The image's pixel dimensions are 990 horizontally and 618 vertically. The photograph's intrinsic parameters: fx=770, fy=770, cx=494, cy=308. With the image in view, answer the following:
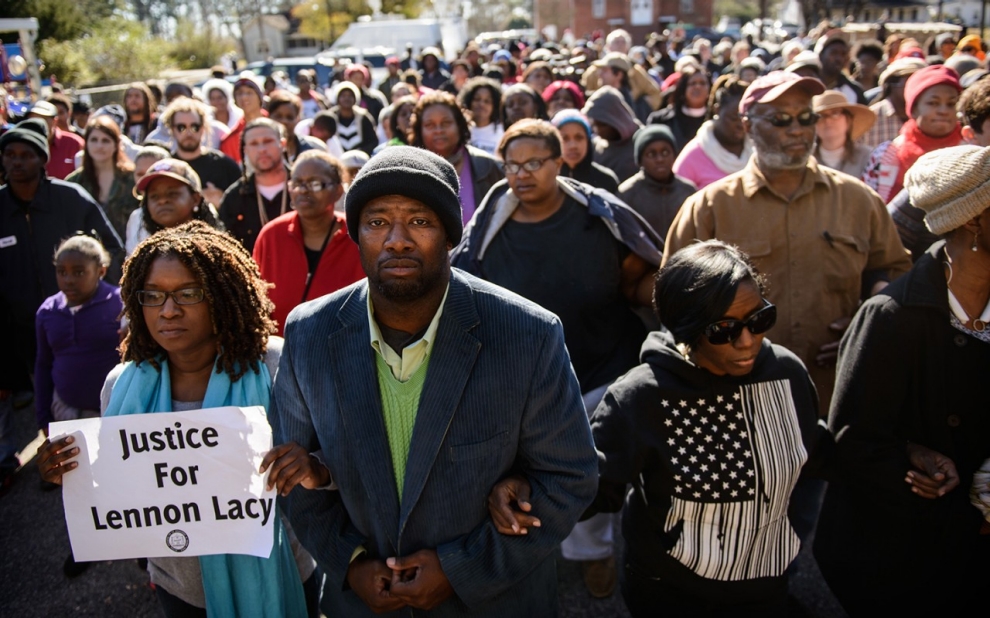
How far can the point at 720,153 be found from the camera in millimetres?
5426

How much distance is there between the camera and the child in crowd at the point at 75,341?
13.3 ft

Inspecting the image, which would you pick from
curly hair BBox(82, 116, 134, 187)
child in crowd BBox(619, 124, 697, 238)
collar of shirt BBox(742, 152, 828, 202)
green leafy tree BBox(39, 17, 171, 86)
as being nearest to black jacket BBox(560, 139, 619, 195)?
child in crowd BBox(619, 124, 697, 238)

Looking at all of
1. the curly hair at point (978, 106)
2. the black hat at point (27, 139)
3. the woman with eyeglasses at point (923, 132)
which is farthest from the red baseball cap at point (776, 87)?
the black hat at point (27, 139)

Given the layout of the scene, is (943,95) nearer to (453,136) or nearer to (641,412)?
(453,136)

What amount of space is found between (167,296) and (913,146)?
451 centimetres

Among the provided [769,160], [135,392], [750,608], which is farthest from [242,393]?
[769,160]

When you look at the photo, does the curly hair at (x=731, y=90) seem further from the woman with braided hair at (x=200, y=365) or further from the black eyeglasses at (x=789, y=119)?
the woman with braided hair at (x=200, y=365)

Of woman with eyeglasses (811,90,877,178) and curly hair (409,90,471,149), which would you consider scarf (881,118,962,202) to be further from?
curly hair (409,90,471,149)

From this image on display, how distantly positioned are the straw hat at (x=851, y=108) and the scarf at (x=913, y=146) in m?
0.42

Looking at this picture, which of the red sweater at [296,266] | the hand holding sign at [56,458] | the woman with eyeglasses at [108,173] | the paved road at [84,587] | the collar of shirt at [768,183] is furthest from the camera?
the woman with eyeglasses at [108,173]

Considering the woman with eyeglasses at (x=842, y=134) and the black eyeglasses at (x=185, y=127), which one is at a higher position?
the black eyeglasses at (x=185, y=127)

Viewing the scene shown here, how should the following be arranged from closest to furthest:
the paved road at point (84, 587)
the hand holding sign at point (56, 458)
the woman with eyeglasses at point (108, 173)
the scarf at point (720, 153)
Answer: the hand holding sign at point (56, 458), the paved road at point (84, 587), the scarf at point (720, 153), the woman with eyeglasses at point (108, 173)

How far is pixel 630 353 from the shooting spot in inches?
147

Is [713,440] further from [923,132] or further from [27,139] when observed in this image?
[27,139]
